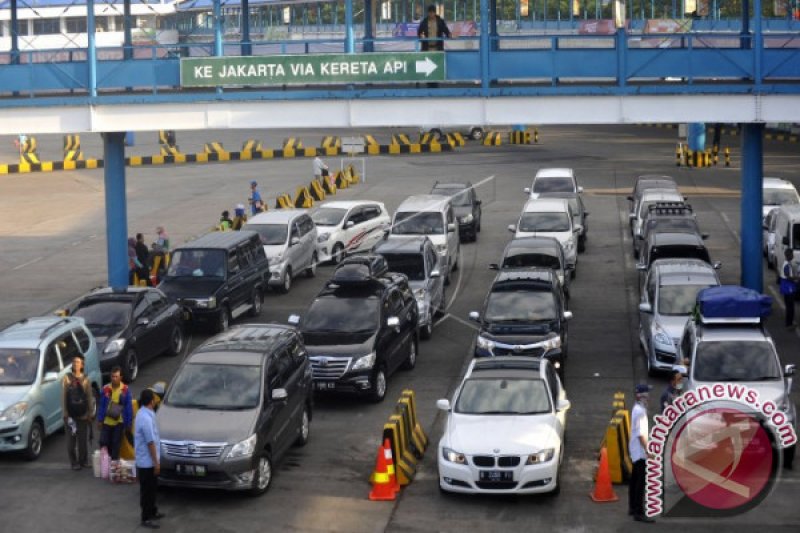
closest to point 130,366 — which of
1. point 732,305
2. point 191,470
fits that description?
point 191,470

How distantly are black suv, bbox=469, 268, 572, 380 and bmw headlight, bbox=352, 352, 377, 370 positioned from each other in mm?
2014

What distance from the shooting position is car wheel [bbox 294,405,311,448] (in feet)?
63.4

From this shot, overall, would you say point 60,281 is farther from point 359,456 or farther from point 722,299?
point 722,299

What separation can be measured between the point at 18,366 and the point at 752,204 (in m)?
15.2

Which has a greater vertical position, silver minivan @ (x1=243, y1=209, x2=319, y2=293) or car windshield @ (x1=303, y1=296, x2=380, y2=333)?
silver minivan @ (x1=243, y1=209, x2=319, y2=293)

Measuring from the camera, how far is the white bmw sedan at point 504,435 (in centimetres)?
1655

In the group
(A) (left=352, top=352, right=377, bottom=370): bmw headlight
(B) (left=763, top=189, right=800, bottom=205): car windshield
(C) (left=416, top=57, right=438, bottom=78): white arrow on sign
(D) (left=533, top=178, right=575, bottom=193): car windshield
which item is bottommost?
(A) (left=352, top=352, right=377, bottom=370): bmw headlight

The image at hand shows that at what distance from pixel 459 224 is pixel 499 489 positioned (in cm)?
2179

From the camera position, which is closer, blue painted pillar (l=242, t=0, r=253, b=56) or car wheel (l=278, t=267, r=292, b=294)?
blue painted pillar (l=242, t=0, r=253, b=56)

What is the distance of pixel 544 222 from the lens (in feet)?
110

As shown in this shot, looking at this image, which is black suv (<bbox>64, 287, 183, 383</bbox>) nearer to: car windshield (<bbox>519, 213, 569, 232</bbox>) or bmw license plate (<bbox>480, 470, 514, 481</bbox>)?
bmw license plate (<bbox>480, 470, 514, 481</bbox>)

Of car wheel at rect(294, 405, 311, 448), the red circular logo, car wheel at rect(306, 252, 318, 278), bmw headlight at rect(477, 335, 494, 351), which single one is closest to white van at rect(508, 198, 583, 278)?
car wheel at rect(306, 252, 318, 278)

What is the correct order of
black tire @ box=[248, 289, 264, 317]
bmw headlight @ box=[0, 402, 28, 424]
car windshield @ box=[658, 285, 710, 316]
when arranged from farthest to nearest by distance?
black tire @ box=[248, 289, 264, 317] < car windshield @ box=[658, 285, 710, 316] < bmw headlight @ box=[0, 402, 28, 424]

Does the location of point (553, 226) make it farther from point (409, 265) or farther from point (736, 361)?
point (736, 361)
